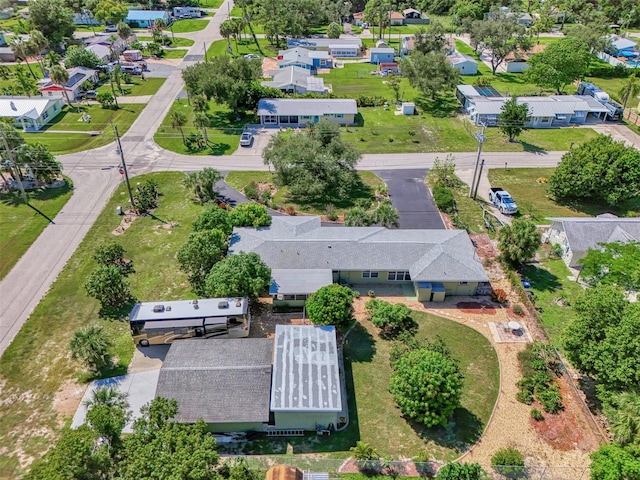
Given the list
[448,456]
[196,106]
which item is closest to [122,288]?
[448,456]

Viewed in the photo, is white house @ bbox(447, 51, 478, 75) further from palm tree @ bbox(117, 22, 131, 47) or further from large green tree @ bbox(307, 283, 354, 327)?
large green tree @ bbox(307, 283, 354, 327)

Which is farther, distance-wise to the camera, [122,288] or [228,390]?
[122,288]

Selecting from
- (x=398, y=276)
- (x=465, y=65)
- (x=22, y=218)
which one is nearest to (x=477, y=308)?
(x=398, y=276)

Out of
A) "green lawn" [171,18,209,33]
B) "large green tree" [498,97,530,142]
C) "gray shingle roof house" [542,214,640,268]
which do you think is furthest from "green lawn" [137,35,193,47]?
"gray shingle roof house" [542,214,640,268]

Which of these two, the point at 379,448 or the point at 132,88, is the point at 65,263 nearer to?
the point at 379,448

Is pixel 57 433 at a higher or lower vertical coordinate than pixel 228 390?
lower

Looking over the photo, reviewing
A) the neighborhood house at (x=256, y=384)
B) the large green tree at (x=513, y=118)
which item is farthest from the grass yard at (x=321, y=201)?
the neighborhood house at (x=256, y=384)
